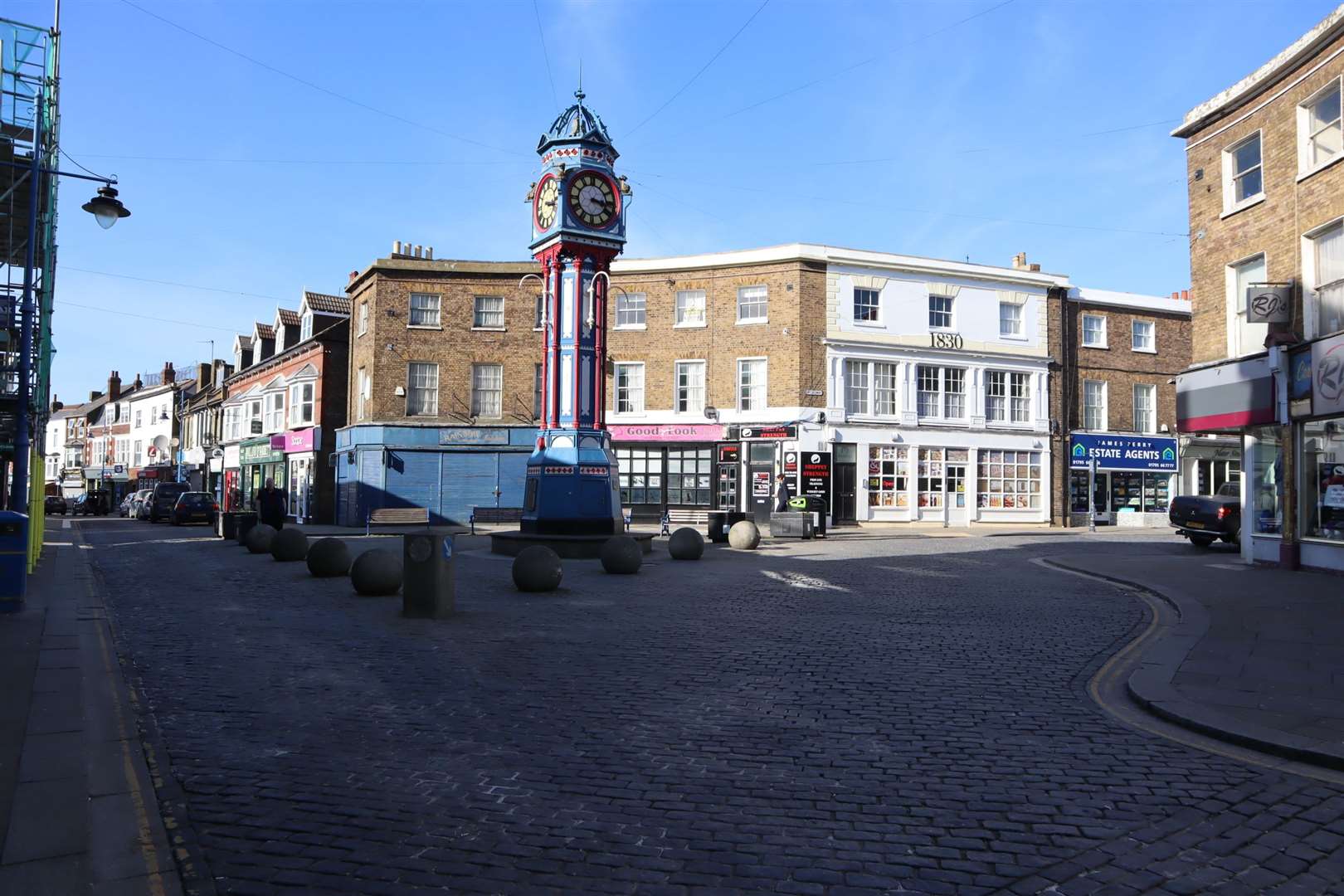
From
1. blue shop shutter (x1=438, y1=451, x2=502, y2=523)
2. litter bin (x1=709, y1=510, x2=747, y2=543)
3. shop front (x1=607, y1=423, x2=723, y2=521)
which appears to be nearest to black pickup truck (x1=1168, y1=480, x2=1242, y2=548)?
litter bin (x1=709, y1=510, x2=747, y2=543)

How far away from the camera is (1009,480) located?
34906mm

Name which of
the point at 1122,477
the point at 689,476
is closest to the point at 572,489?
the point at 689,476

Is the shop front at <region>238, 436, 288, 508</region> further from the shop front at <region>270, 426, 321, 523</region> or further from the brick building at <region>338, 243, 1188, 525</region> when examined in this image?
the brick building at <region>338, 243, 1188, 525</region>

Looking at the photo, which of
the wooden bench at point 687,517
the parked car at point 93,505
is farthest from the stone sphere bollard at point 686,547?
the parked car at point 93,505

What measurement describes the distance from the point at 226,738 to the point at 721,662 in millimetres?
3910

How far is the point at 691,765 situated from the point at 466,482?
1178 inches

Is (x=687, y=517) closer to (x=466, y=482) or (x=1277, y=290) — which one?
(x=466, y=482)

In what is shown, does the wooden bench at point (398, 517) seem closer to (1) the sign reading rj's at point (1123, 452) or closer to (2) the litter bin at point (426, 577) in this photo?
(2) the litter bin at point (426, 577)

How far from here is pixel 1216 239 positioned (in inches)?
709

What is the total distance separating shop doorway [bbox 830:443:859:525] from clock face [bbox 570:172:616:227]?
15.5m

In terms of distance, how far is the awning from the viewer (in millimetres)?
16516

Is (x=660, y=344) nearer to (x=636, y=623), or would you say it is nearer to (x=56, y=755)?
(x=636, y=623)

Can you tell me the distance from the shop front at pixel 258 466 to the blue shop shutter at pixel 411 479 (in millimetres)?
10397

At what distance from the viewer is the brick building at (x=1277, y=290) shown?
1519 centimetres
